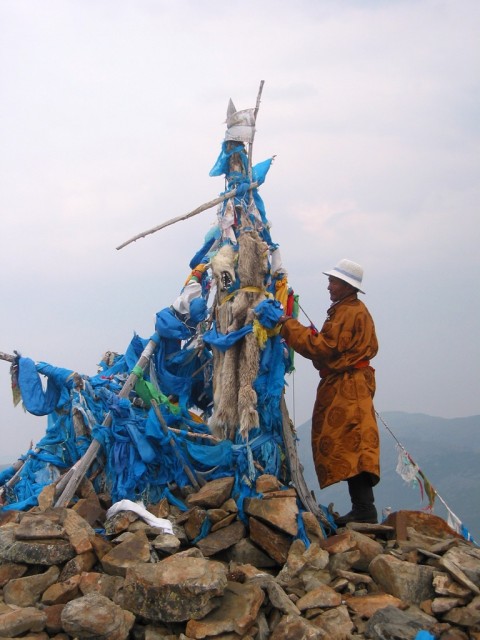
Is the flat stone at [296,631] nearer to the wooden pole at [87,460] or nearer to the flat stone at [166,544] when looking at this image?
the flat stone at [166,544]

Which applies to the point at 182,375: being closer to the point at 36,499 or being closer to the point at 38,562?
the point at 36,499

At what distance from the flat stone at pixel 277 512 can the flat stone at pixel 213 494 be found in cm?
22

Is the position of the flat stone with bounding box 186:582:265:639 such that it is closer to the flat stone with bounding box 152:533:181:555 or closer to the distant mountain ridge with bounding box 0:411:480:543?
the flat stone with bounding box 152:533:181:555

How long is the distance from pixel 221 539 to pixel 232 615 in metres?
1.15

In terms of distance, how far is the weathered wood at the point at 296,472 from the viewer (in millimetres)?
6496

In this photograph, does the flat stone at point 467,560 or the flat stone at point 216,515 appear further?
the flat stone at point 216,515

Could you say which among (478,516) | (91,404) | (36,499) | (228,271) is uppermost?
A: (228,271)

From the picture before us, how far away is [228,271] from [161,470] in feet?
7.19

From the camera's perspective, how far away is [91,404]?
677 cm

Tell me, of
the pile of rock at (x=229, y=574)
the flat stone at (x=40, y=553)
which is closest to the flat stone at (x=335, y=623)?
the pile of rock at (x=229, y=574)

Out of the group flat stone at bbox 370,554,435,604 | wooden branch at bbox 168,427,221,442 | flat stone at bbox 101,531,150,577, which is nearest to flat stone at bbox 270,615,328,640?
flat stone at bbox 370,554,435,604

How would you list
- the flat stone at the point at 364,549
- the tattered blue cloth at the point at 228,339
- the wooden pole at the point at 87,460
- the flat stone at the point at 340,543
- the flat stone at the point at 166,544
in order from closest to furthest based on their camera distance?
the flat stone at the point at 166,544 < the flat stone at the point at 364,549 < the flat stone at the point at 340,543 < the wooden pole at the point at 87,460 < the tattered blue cloth at the point at 228,339

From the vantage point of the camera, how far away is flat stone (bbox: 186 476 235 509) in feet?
19.7

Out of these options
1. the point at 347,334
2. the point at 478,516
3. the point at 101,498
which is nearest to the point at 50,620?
the point at 101,498
